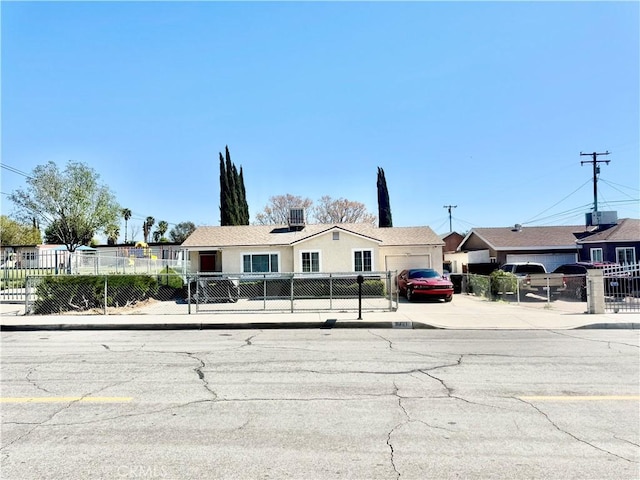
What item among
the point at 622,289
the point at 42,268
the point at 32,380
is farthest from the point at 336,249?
the point at 32,380

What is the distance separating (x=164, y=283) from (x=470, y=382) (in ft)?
66.5

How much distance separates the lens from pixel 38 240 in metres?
64.8

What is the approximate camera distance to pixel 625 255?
30.5 metres

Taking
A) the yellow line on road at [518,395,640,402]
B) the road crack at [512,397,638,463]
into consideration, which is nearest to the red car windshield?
the yellow line on road at [518,395,640,402]

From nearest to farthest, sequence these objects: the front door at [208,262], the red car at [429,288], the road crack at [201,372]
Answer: the road crack at [201,372]
the red car at [429,288]
the front door at [208,262]

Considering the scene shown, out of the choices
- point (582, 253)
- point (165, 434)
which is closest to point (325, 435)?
point (165, 434)

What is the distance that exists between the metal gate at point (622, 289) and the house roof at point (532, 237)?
16.4 m

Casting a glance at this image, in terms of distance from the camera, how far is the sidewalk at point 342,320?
13.1 m

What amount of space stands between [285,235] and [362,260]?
4.94 metres

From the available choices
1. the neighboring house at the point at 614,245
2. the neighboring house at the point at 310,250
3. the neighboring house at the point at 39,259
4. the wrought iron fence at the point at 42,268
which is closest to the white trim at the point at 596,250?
the neighboring house at the point at 614,245

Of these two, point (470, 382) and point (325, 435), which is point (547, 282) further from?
point (325, 435)

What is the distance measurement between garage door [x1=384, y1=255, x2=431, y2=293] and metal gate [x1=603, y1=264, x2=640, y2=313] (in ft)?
34.3

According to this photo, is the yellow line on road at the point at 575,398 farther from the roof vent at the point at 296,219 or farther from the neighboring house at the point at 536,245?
the neighboring house at the point at 536,245

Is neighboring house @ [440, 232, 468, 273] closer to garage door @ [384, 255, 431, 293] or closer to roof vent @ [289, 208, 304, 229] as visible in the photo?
garage door @ [384, 255, 431, 293]
